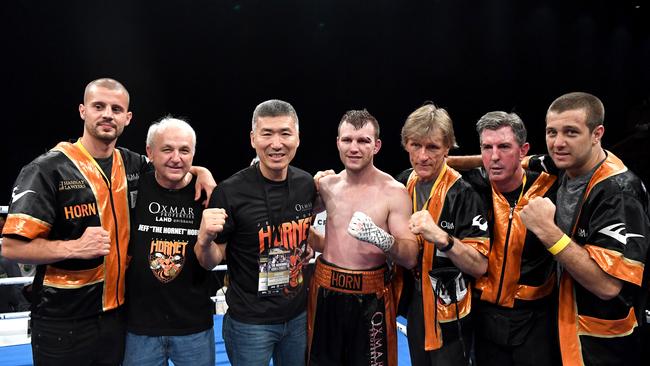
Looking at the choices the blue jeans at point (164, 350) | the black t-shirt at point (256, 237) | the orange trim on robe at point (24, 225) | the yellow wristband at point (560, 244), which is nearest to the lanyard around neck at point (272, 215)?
the black t-shirt at point (256, 237)

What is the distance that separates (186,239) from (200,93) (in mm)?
5174

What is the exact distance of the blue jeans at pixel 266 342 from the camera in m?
1.80

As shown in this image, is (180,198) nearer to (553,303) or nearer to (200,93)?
(553,303)

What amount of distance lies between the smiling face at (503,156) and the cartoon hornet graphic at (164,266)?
1349 mm

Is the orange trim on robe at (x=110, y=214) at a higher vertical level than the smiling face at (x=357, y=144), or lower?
lower

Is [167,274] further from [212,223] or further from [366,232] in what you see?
[366,232]

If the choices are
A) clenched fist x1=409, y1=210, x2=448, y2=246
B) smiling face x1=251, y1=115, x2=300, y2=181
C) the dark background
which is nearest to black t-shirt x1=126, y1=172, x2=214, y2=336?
smiling face x1=251, y1=115, x2=300, y2=181

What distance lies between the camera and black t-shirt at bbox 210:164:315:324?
5.95ft

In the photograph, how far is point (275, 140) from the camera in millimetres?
1829

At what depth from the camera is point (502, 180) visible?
195 cm

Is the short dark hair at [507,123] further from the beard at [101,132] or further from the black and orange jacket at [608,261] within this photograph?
the beard at [101,132]

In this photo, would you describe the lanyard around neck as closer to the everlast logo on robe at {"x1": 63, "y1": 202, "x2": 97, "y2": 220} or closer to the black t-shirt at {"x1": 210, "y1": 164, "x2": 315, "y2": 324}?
the black t-shirt at {"x1": 210, "y1": 164, "x2": 315, "y2": 324}

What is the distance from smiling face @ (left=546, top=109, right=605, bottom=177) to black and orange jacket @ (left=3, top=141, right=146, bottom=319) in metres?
1.74

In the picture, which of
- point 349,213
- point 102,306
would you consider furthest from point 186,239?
point 349,213
